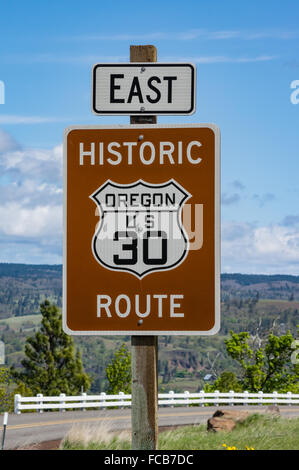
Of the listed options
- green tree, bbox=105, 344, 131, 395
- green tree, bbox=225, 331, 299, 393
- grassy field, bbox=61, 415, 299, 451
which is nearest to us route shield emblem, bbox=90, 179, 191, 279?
grassy field, bbox=61, 415, 299, 451

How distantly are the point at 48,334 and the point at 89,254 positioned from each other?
59.8 meters

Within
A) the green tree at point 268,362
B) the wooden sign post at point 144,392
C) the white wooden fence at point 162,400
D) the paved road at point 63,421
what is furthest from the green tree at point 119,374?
the wooden sign post at point 144,392

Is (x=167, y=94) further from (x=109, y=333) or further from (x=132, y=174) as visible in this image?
(x=109, y=333)

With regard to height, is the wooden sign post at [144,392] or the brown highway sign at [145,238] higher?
the brown highway sign at [145,238]

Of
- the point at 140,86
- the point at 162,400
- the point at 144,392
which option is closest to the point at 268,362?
the point at 162,400

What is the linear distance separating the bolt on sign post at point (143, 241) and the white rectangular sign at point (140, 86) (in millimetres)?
226

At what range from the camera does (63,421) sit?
29.0m

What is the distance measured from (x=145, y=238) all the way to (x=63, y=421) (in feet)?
82.1

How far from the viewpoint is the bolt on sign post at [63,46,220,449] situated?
17.6 ft

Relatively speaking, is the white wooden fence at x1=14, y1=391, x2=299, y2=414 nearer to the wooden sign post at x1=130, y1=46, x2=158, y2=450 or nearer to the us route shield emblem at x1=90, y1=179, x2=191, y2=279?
the wooden sign post at x1=130, y1=46, x2=158, y2=450

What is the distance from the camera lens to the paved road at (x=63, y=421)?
2303 centimetres

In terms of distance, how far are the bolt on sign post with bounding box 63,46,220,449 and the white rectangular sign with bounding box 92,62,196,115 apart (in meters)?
0.23

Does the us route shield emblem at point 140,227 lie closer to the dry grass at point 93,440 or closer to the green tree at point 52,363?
the dry grass at point 93,440
